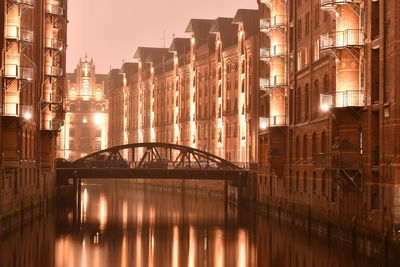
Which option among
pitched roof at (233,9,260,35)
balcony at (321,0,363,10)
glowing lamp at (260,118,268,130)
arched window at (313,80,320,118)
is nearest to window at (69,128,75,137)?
pitched roof at (233,9,260,35)

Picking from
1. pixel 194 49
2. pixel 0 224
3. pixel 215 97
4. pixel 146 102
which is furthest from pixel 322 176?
pixel 146 102

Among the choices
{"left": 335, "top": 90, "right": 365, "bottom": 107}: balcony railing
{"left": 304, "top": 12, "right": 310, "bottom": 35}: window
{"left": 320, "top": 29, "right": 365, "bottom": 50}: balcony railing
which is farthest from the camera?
{"left": 304, "top": 12, "right": 310, "bottom": 35}: window

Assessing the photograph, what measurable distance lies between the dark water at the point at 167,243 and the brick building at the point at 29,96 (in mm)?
2791

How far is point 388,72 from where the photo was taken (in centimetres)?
3588

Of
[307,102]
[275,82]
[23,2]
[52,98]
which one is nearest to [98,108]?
[52,98]

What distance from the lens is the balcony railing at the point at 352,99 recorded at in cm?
4012

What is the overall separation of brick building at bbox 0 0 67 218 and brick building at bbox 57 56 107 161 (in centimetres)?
10032

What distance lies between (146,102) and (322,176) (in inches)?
3413

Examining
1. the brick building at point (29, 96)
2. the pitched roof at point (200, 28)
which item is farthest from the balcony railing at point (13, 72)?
the pitched roof at point (200, 28)

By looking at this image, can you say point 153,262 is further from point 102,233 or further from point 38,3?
point 38,3

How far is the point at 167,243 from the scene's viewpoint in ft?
152

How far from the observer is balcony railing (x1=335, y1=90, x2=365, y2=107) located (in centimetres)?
4012

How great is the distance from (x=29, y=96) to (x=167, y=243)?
16.9 meters

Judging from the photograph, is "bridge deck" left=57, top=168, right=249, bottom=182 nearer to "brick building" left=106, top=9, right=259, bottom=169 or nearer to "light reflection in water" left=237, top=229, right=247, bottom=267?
"brick building" left=106, top=9, right=259, bottom=169
